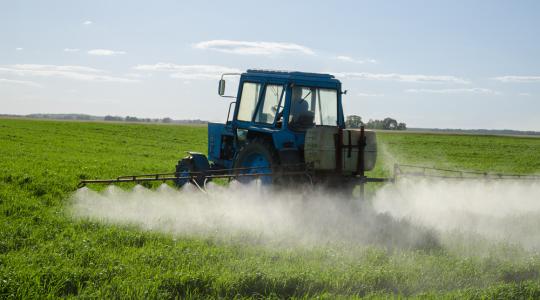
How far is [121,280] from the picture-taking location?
5887mm

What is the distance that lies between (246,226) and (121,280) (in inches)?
118

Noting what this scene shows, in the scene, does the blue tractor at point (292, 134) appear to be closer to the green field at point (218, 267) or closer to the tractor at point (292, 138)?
the tractor at point (292, 138)

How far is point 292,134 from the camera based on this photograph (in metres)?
10.1

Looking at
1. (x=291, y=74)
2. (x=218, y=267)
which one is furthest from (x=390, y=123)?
(x=218, y=267)

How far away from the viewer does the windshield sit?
33.9ft

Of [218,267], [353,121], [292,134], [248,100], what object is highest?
[248,100]

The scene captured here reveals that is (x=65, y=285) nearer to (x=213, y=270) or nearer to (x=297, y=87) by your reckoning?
(x=213, y=270)

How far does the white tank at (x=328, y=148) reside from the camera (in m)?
9.55

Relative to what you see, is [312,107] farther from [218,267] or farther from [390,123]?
[218,267]

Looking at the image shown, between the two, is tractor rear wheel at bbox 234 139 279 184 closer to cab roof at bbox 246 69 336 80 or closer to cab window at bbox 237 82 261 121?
cab window at bbox 237 82 261 121

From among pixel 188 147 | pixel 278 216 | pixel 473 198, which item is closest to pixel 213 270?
pixel 278 216

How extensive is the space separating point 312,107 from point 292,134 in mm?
1050

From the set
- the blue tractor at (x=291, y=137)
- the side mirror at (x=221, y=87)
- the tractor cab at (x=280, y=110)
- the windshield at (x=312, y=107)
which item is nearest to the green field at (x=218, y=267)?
the blue tractor at (x=291, y=137)

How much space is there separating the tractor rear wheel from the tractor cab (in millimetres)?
76
